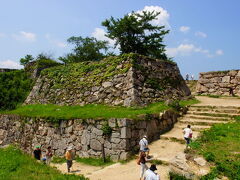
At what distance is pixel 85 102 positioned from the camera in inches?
562

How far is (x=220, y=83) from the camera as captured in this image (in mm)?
17172

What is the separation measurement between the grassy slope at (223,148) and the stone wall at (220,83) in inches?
286

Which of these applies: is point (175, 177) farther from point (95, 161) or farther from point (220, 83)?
point (220, 83)

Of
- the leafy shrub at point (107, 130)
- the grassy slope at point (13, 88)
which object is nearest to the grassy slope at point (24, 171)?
the leafy shrub at point (107, 130)

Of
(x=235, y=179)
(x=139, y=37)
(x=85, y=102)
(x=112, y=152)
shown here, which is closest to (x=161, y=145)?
(x=112, y=152)

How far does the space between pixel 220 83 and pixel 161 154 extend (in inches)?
408

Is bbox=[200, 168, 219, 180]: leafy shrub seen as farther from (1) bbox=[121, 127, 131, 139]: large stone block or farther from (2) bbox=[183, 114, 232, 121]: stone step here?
(2) bbox=[183, 114, 232, 121]: stone step

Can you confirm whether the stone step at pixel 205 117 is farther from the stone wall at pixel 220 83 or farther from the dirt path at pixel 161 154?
the stone wall at pixel 220 83

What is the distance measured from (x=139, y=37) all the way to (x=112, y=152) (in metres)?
15.7

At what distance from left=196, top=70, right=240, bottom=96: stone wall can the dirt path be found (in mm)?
5284

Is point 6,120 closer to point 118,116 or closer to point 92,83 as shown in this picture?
point 92,83

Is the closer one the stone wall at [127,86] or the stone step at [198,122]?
the stone step at [198,122]

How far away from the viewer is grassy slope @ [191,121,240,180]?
5832 millimetres

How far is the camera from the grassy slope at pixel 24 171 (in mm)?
7340
